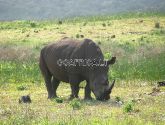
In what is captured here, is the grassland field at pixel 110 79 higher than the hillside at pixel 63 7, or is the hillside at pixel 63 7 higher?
the grassland field at pixel 110 79

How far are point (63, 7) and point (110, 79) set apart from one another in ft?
525

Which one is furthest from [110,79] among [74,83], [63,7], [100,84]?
[63,7]

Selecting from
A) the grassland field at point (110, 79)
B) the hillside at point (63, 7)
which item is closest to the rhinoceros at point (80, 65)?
the grassland field at point (110, 79)

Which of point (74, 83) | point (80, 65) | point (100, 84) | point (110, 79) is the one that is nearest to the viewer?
point (100, 84)

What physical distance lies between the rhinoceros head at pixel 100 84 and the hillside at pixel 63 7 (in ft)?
480

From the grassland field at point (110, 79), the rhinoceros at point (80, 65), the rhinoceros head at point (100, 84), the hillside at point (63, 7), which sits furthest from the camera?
the hillside at point (63, 7)

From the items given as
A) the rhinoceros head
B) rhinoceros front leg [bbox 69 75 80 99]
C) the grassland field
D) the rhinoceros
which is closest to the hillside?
the grassland field

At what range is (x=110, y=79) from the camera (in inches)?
1181

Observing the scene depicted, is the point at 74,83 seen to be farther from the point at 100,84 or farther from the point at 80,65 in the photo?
the point at 100,84

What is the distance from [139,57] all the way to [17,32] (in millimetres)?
21072

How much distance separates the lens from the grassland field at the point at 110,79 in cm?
1731

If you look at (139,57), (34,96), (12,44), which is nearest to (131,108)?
(34,96)

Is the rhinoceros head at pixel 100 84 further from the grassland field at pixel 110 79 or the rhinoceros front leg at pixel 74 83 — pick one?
the rhinoceros front leg at pixel 74 83

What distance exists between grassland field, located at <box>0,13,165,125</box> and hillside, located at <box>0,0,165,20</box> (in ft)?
377
